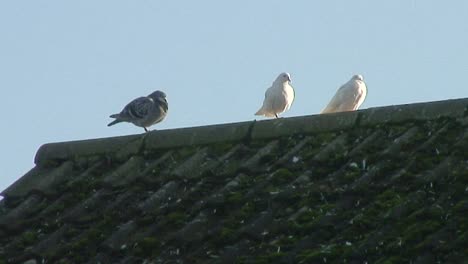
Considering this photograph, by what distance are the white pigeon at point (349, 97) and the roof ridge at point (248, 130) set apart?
5464mm

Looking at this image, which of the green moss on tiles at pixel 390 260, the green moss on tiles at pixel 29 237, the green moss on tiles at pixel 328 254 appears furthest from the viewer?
the green moss on tiles at pixel 29 237

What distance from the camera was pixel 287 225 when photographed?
8.55m

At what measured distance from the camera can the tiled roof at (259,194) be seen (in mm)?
8180

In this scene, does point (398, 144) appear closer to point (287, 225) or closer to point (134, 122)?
point (287, 225)

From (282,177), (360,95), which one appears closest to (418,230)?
(282,177)

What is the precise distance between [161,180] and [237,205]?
95 cm

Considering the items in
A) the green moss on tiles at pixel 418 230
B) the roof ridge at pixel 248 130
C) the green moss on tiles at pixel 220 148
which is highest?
the roof ridge at pixel 248 130

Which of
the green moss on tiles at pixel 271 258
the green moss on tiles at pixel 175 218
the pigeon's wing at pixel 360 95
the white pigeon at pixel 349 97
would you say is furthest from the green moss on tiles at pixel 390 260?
the pigeon's wing at pixel 360 95

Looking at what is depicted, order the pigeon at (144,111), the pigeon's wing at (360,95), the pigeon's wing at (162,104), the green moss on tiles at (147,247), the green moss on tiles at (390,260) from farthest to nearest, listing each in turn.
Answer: the pigeon's wing at (162,104), the pigeon at (144,111), the pigeon's wing at (360,95), the green moss on tiles at (147,247), the green moss on tiles at (390,260)

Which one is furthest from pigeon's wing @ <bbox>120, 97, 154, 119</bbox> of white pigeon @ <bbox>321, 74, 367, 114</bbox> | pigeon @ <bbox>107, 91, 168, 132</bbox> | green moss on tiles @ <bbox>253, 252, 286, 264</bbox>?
green moss on tiles @ <bbox>253, 252, 286, 264</bbox>

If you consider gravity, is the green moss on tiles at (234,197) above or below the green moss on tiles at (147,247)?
above

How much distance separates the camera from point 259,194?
9.17 m

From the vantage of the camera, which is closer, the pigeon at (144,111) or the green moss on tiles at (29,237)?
the green moss on tiles at (29,237)

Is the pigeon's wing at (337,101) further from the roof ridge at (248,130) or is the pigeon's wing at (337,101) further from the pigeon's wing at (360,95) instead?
the roof ridge at (248,130)
